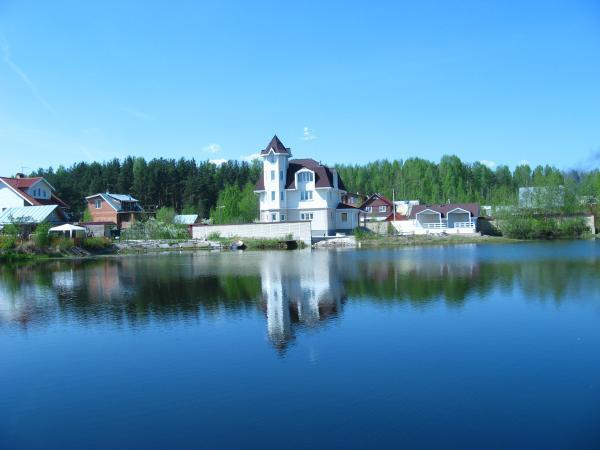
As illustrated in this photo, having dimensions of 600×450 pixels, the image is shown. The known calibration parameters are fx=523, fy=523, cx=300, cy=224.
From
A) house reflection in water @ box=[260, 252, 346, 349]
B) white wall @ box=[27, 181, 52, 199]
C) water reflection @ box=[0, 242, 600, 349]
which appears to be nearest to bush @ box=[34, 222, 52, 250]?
water reflection @ box=[0, 242, 600, 349]

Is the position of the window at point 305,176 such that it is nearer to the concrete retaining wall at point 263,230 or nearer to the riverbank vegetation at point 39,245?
the concrete retaining wall at point 263,230

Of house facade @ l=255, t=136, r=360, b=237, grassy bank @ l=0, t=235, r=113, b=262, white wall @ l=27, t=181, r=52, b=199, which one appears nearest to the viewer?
grassy bank @ l=0, t=235, r=113, b=262

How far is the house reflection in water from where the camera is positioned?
1245 centimetres

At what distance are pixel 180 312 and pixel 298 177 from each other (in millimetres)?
36925

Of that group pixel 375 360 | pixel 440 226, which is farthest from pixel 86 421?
pixel 440 226

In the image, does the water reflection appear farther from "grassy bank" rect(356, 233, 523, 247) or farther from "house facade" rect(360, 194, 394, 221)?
"house facade" rect(360, 194, 394, 221)

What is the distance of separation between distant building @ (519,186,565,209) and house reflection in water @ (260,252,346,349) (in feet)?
116

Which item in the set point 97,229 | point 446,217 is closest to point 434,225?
point 446,217

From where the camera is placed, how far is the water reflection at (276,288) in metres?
14.1

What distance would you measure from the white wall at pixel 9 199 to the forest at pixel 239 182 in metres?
19.3

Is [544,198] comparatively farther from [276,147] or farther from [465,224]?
[276,147]

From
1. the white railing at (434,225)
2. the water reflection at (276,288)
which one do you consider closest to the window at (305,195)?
the white railing at (434,225)

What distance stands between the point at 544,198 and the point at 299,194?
2511cm

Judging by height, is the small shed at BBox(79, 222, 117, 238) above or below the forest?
below
